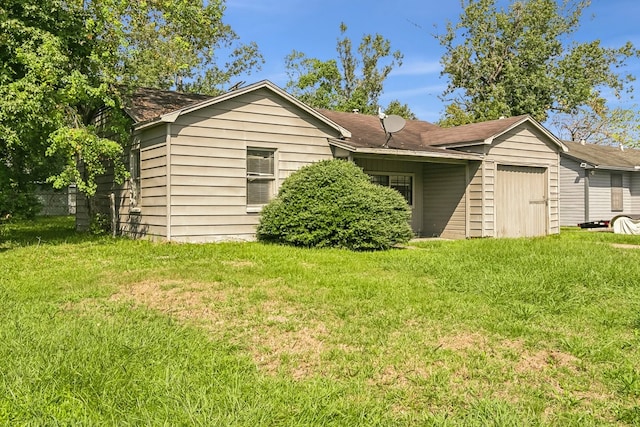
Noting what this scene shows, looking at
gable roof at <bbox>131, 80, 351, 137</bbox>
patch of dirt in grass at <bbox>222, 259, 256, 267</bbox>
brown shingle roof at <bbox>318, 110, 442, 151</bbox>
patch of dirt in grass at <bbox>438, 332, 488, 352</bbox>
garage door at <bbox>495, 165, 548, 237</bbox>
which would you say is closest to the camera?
patch of dirt in grass at <bbox>438, 332, 488, 352</bbox>

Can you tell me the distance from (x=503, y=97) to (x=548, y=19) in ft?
20.6

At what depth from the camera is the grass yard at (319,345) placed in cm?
283

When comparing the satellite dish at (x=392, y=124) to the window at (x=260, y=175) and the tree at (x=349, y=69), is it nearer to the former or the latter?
the window at (x=260, y=175)

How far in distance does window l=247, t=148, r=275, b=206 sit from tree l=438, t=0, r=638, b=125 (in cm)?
2478

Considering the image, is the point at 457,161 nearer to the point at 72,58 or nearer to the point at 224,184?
the point at 224,184

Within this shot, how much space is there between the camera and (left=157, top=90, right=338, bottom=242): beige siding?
10633 millimetres

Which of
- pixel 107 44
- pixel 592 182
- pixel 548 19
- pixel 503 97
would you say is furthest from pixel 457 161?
pixel 548 19

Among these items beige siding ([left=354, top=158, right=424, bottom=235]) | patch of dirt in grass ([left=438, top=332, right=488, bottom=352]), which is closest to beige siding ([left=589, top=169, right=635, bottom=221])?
beige siding ([left=354, top=158, right=424, bottom=235])

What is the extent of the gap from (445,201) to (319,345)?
11.8 meters

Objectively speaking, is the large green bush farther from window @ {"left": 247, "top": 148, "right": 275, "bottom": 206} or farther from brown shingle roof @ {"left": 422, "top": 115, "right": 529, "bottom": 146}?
brown shingle roof @ {"left": 422, "top": 115, "right": 529, "bottom": 146}

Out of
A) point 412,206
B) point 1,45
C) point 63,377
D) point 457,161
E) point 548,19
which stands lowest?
point 63,377

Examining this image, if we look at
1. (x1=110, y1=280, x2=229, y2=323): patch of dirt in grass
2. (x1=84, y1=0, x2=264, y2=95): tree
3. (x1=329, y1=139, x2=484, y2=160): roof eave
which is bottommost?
(x1=110, y1=280, x2=229, y2=323): patch of dirt in grass

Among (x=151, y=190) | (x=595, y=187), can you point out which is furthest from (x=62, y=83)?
(x=595, y=187)

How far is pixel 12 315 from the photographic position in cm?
467
